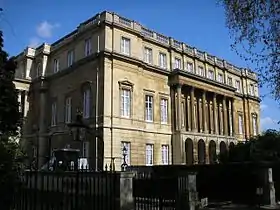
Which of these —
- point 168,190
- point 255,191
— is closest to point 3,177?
point 168,190

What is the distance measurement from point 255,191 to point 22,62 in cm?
3801

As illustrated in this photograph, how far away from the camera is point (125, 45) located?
1457 inches

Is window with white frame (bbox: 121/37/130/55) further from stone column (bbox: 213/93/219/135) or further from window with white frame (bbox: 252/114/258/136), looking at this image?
window with white frame (bbox: 252/114/258/136)

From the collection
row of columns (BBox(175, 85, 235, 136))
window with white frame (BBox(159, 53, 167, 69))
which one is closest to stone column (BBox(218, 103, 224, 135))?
row of columns (BBox(175, 85, 235, 136))

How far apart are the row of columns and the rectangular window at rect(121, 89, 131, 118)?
6892 mm

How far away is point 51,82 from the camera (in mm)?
44156

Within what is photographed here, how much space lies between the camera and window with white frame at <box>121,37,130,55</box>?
36688 millimetres

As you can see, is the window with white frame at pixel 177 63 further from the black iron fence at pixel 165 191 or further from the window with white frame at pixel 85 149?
the black iron fence at pixel 165 191

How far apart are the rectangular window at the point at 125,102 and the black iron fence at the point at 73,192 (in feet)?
81.2

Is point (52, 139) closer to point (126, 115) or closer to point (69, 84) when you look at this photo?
point (69, 84)

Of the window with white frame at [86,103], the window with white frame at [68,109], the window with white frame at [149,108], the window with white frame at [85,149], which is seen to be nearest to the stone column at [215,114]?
the window with white frame at [149,108]

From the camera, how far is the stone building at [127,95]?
35.0 m

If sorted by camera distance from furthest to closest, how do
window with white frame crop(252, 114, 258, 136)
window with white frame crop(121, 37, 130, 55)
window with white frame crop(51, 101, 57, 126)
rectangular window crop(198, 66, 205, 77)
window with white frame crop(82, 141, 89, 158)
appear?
window with white frame crop(252, 114, 258, 136), rectangular window crop(198, 66, 205, 77), window with white frame crop(51, 101, 57, 126), window with white frame crop(121, 37, 130, 55), window with white frame crop(82, 141, 89, 158)

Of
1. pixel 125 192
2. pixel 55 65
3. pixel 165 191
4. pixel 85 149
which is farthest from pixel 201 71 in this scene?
pixel 125 192
